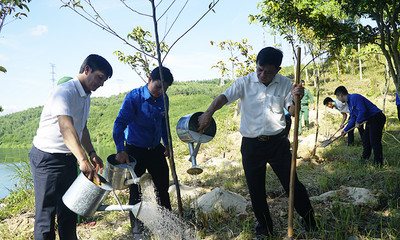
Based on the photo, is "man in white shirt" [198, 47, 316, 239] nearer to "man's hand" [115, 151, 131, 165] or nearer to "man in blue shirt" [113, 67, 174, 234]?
"man in blue shirt" [113, 67, 174, 234]

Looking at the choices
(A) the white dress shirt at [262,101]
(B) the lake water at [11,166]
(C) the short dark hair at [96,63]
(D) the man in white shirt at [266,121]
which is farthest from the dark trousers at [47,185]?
(B) the lake water at [11,166]

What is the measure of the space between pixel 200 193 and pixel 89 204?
2.68 metres

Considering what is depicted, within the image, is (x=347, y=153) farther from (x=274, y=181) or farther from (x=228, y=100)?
(x=228, y=100)

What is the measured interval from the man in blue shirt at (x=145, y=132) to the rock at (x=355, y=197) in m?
1.82

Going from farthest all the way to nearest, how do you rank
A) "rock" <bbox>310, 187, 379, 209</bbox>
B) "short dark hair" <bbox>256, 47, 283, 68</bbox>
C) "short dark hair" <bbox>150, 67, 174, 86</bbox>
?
1. "rock" <bbox>310, 187, 379, 209</bbox>
2. "short dark hair" <bbox>150, 67, 174, 86</bbox>
3. "short dark hair" <bbox>256, 47, 283, 68</bbox>

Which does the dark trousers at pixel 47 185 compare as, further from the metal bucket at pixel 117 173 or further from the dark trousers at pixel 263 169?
the dark trousers at pixel 263 169

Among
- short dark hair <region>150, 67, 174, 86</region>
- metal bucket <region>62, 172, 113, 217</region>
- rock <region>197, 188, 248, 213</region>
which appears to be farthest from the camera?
rock <region>197, 188, 248, 213</region>

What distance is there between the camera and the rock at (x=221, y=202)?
323 centimetres

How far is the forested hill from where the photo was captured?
141 feet

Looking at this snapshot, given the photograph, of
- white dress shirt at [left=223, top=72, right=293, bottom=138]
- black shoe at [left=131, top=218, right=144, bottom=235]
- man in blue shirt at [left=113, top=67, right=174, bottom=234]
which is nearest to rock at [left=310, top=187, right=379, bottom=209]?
white dress shirt at [left=223, top=72, right=293, bottom=138]

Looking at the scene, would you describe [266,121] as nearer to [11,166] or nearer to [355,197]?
[355,197]

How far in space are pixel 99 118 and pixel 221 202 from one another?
51.2 m

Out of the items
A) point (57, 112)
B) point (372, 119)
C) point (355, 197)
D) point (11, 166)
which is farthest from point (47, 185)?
point (372, 119)

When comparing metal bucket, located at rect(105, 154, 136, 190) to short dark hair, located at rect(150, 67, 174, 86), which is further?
short dark hair, located at rect(150, 67, 174, 86)
